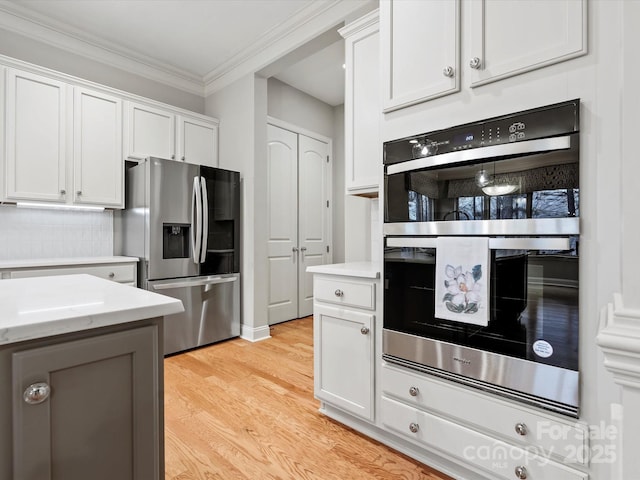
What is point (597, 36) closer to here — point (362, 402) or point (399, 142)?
point (399, 142)

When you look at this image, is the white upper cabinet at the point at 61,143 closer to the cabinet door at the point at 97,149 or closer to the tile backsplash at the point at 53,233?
the cabinet door at the point at 97,149

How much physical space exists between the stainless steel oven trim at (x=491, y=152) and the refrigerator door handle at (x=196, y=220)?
216 centimetres

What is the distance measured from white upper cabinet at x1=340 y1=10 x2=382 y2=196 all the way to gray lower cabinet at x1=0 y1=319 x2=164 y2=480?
5.00 feet

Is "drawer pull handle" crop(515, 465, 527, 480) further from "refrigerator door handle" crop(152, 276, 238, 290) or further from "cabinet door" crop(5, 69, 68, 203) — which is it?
"cabinet door" crop(5, 69, 68, 203)

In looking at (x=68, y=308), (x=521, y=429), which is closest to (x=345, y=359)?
Answer: (x=521, y=429)

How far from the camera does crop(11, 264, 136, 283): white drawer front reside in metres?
2.51

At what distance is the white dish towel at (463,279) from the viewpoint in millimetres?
1379

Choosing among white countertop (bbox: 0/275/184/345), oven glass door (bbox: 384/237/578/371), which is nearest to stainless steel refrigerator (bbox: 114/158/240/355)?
white countertop (bbox: 0/275/184/345)

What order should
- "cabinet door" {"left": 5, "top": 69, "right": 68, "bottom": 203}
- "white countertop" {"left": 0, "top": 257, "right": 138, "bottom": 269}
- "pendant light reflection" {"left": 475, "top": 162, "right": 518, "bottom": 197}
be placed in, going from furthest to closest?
"cabinet door" {"left": 5, "top": 69, "right": 68, "bottom": 203}, "white countertop" {"left": 0, "top": 257, "right": 138, "bottom": 269}, "pendant light reflection" {"left": 475, "top": 162, "right": 518, "bottom": 197}

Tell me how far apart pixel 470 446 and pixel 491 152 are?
3.94 ft

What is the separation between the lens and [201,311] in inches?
130

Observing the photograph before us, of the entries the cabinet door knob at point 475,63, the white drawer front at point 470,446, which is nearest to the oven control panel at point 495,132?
the cabinet door knob at point 475,63

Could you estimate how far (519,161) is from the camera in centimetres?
131

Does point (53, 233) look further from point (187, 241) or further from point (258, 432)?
point (258, 432)
